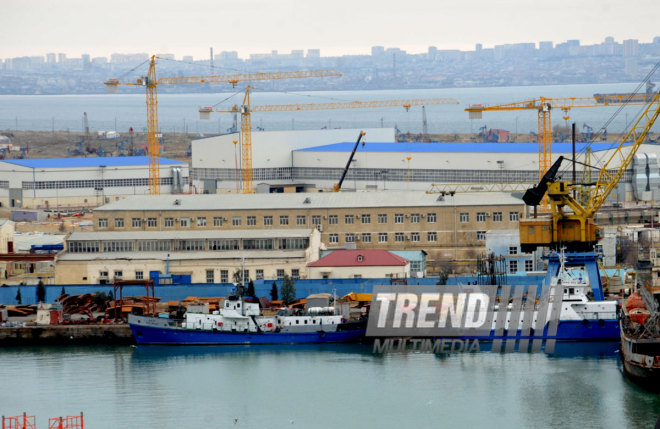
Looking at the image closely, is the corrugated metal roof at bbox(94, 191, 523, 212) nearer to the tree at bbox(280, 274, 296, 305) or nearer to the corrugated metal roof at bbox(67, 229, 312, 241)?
the corrugated metal roof at bbox(67, 229, 312, 241)

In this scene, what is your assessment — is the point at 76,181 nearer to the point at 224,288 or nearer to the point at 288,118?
the point at 224,288

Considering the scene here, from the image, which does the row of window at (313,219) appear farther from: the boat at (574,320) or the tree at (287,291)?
the boat at (574,320)

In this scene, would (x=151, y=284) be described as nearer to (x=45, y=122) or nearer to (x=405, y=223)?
(x=405, y=223)

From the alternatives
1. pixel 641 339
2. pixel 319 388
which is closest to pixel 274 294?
pixel 319 388

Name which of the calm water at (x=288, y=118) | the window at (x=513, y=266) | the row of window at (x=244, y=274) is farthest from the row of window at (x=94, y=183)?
the calm water at (x=288, y=118)

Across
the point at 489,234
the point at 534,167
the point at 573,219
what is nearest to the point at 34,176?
the point at 534,167

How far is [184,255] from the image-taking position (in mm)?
33438

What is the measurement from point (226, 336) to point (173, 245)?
6615 mm

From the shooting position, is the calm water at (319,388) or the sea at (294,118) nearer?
the calm water at (319,388)

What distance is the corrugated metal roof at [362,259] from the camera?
32.1m

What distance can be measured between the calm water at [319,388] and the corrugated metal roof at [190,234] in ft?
22.1

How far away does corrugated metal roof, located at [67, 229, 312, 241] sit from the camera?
3397 centimetres

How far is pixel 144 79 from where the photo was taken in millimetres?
53656

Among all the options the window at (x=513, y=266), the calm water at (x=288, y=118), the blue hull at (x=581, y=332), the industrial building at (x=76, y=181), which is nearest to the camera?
the blue hull at (x=581, y=332)
